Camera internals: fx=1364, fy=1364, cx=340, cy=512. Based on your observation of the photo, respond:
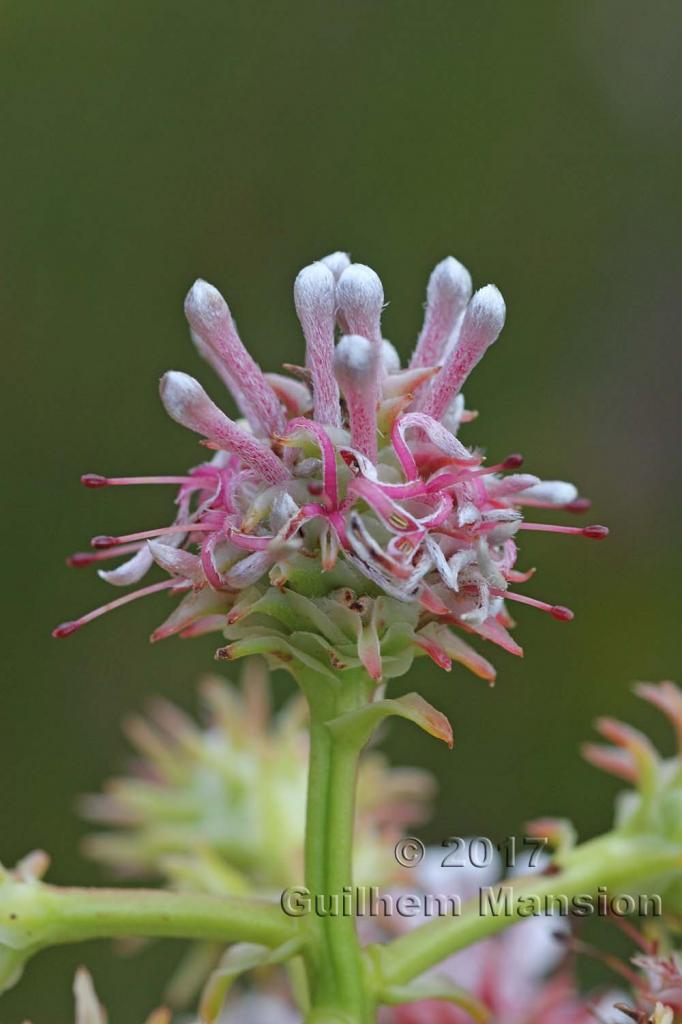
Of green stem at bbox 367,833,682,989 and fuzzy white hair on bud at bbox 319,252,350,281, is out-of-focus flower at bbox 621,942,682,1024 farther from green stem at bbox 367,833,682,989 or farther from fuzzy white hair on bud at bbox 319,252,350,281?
fuzzy white hair on bud at bbox 319,252,350,281

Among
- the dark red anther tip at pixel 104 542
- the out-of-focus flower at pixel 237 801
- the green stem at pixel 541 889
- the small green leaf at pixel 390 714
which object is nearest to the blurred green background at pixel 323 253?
the out-of-focus flower at pixel 237 801

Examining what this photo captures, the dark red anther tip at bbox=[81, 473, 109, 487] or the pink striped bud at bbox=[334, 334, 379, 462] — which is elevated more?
the pink striped bud at bbox=[334, 334, 379, 462]

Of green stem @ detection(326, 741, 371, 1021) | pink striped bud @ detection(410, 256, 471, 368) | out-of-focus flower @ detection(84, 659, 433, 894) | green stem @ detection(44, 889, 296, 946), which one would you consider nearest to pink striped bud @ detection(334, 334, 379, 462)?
pink striped bud @ detection(410, 256, 471, 368)

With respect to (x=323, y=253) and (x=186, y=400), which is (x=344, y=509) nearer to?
(x=186, y=400)

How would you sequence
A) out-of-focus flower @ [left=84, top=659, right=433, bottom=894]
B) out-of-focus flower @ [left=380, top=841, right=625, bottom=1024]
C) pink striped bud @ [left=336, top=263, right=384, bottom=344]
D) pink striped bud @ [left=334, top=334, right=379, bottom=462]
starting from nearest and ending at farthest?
pink striped bud @ [left=334, top=334, right=379, bottom=462], pink striped bud @ [left=336, top=263, right=384, bottom=344], out-of-focus flower @ [left=380, top=841, right=625, bottom=1024], out-of-focus flower @ [left=84, top=659, right=433, bottom=894]

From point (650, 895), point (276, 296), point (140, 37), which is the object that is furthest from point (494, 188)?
point (650, 895)

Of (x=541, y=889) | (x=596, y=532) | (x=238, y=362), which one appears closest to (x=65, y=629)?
(x=238, y=362)

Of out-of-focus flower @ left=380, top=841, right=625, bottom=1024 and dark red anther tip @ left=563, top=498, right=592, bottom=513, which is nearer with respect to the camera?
dark red anther tip @ left=563, top=498, right=592, bottom=513
